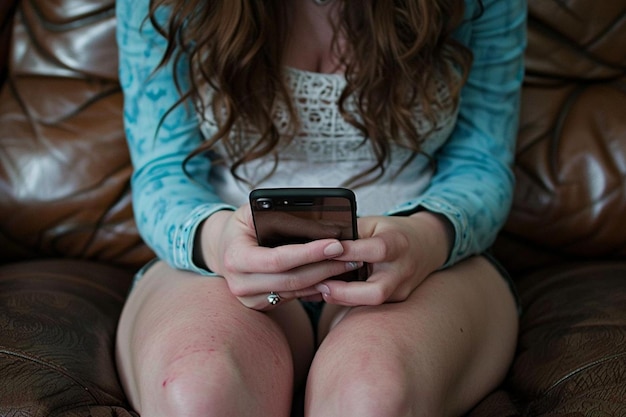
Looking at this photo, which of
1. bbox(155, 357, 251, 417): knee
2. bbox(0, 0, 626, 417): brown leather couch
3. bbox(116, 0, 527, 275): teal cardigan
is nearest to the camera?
bbox(155, 357, 251, 417): knee

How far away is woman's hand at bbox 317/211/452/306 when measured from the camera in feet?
2.51

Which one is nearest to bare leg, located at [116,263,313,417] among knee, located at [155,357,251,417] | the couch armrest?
knee, located at [155,357,251,417]

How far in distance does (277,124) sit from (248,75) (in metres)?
0.07

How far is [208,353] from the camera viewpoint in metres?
0.71

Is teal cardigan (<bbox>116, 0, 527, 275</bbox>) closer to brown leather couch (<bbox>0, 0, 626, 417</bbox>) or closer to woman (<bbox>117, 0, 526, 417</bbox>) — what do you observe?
woman (<bbox>117, 0, 526, 417</bbox>)

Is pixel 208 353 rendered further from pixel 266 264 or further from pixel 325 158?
pixel 325 158

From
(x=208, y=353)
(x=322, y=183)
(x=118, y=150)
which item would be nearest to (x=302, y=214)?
(x=208, y=353)

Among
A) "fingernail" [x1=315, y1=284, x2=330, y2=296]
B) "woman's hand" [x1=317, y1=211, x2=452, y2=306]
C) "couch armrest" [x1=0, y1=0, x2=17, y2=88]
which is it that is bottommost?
"couch armrest" [x1=0, y1=0, x2=17, y2=88]

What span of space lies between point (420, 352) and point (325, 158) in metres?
0.35

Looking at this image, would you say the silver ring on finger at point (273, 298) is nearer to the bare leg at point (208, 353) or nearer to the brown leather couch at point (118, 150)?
the bare leg at point (208, 353)

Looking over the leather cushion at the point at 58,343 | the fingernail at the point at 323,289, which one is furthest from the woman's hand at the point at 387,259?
the leather cushion at the point at 58,343

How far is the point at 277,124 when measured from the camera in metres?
0.98

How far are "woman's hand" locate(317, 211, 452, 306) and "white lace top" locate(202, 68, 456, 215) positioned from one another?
0.17 m

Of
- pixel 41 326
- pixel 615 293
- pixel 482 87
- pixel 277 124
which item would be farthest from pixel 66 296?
pixel 615 293
